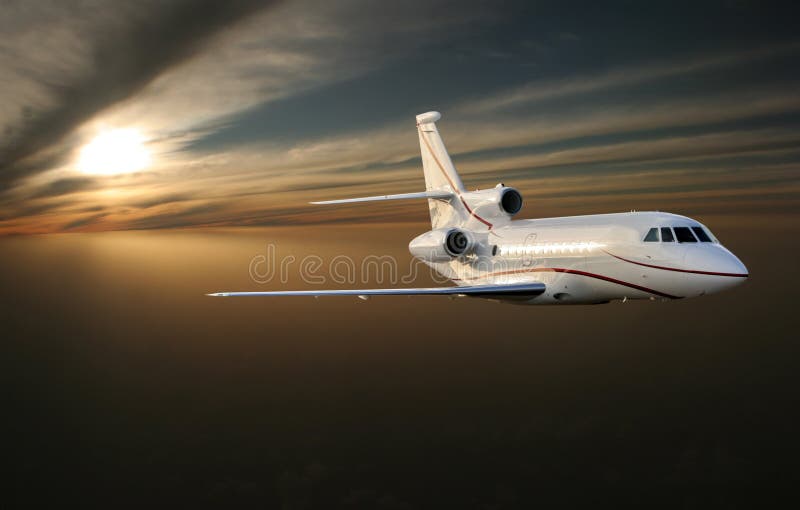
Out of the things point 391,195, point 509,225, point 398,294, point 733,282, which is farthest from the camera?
point 391,195

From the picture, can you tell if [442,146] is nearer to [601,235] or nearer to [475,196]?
[475,196]

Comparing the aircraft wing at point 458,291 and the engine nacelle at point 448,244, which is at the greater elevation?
the engine nacelle at point 448,244

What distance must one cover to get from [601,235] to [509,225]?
5.98 meters

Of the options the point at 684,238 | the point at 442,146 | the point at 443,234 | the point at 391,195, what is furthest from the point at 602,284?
the point at 442,146

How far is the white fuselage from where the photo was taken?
64.4ft

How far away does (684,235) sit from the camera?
20438mm

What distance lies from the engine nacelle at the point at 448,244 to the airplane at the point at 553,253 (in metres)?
0.05

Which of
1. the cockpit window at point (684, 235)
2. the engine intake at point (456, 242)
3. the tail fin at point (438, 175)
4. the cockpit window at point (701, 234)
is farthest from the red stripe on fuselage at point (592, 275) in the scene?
the tail fin at point (438, 175)

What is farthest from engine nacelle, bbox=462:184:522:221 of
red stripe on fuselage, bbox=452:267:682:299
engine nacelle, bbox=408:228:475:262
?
red stripe on fuselage, bbox=452:267:682:299

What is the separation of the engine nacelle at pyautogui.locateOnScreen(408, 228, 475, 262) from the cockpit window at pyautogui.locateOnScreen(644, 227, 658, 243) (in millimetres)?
9075

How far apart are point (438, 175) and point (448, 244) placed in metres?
6.02

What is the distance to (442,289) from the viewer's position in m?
24.5

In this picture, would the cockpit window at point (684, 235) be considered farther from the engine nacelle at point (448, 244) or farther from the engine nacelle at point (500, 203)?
the engine nacelle at point (448, 244)

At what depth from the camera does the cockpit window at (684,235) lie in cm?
2033
